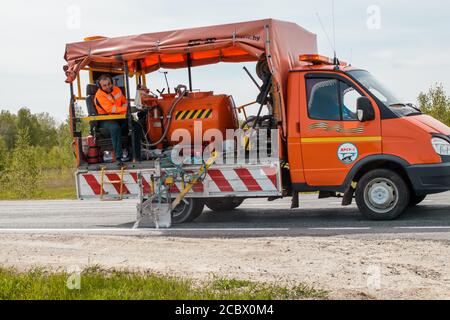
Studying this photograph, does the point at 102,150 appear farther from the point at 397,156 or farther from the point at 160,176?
the point at 397,156

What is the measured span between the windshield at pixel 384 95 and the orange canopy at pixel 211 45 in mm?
1202

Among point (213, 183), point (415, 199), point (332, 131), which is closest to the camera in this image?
point (332, 131)

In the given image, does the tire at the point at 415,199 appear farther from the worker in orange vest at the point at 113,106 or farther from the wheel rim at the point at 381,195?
the worker in orange vest at the point at 113,106

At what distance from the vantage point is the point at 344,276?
650 cm

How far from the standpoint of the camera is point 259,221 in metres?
11.0

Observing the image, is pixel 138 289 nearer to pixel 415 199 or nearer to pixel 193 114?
pixel 193 114

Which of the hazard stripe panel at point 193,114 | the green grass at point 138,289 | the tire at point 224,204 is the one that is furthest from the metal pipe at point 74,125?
the green grass at point 138,289

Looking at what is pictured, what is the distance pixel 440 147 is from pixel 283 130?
2.40 metres

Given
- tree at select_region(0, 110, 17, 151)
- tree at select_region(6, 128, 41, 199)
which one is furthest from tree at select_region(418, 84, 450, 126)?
tree at select_region(0, 110, 17, 151)

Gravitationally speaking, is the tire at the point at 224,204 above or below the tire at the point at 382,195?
below

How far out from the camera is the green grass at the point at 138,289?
5.80 metres

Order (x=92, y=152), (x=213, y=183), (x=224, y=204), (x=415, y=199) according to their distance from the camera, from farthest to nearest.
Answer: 1. (x=224, y=204)
2. (x=92, y=152)
3. (x=415, y=199)
4. (x=213, y=183)

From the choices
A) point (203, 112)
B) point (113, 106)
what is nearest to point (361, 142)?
point (203, 112)

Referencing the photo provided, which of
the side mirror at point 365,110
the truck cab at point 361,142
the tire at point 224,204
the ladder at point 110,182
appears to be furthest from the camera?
the tire at point 224,204
